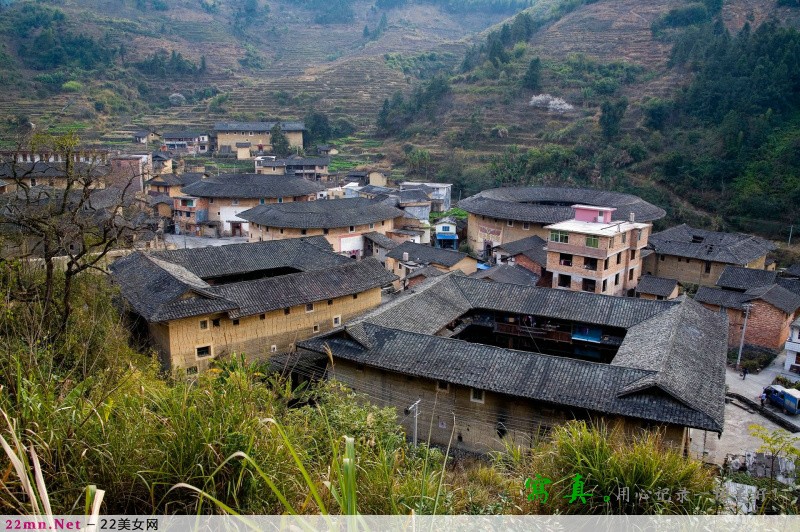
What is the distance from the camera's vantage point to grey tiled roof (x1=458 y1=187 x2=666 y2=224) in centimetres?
2970

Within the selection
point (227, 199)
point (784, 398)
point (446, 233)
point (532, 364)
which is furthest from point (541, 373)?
point (227, 199)

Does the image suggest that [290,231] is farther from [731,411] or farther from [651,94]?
[651,94]

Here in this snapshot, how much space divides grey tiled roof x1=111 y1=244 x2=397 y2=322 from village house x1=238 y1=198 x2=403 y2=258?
9.50 m

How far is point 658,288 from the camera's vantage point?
23641 mm

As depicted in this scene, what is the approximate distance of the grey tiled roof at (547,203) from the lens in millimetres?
29703

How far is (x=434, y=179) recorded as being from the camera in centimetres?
4544

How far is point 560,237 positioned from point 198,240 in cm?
2054

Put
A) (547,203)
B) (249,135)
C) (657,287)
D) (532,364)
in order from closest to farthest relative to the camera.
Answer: (532,364) < (657,287) < (547,203) < (249,135)

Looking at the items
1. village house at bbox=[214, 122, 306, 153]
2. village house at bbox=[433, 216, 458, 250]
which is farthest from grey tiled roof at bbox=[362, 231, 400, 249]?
village house at bbox=[214, 122, 306, 153]

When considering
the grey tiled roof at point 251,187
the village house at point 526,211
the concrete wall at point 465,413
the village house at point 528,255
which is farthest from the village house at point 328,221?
the concrete wall at point 465,413

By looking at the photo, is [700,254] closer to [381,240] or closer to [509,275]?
[509,275]

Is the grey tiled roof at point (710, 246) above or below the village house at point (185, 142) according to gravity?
below

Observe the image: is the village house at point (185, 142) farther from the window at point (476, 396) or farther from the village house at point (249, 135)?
the window at point (476, 396)

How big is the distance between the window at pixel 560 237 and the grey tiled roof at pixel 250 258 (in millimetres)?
9027
